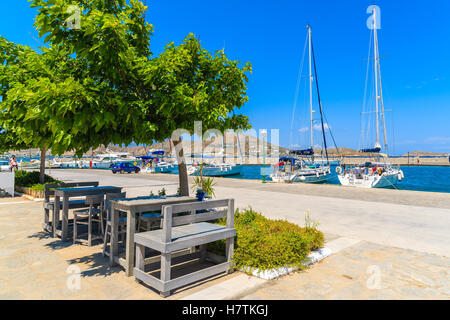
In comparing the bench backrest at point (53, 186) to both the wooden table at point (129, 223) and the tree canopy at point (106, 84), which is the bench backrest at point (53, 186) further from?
the wooden table at point (129, 223)

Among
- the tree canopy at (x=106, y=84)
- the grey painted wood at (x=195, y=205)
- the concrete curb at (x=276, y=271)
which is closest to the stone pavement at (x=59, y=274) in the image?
the concrete curb at (x=276, y=271)

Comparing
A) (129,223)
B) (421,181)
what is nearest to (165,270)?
(129,223)

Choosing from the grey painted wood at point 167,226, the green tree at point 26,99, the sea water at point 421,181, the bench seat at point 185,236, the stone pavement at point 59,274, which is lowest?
the sea water at point 421,181

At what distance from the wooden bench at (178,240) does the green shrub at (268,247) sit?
25 centimetres

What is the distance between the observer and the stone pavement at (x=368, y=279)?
374 centimetres

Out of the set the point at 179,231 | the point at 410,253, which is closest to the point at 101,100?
the point at 179,231

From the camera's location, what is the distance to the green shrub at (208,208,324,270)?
4.51 meters

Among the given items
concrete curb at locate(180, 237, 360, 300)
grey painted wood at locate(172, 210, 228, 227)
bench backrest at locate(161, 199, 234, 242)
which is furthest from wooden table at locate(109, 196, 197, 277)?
concrete curb at locate(180, 237, 360, 300)

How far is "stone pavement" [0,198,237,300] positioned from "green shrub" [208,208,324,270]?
0.41 metres

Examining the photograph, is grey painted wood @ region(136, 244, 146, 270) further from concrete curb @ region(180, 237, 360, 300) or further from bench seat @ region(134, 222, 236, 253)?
concrete curb @ region(180, 237, 360, 300)

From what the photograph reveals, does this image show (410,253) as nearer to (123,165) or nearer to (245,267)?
(245,267)

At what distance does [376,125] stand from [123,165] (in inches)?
1212

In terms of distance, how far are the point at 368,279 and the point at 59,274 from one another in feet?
15.2

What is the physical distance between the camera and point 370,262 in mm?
4922
